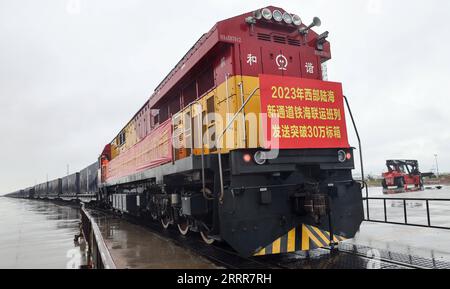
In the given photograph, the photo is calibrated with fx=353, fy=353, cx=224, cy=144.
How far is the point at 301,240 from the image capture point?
579 cm

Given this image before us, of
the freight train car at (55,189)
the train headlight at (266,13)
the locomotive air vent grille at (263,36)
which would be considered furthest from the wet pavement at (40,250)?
the freight train car at (55,189)

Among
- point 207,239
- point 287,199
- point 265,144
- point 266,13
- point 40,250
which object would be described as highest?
point 266,13

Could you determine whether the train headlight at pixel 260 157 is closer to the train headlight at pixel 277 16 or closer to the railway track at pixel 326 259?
the railway track at pixel 326 259

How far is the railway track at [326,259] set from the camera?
5.34 metres

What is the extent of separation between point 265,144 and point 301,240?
5.58 ft

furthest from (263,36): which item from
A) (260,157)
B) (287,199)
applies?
(287,199)

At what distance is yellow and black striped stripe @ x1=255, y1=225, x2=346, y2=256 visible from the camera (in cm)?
558

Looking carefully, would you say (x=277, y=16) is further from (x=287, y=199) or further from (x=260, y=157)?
(x=287, y=199)

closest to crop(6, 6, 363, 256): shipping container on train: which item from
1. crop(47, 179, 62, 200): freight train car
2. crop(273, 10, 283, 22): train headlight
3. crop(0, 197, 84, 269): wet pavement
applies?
crop(273, 10, 283, 22): train headlight

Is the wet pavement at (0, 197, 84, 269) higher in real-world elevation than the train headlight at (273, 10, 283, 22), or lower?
lower

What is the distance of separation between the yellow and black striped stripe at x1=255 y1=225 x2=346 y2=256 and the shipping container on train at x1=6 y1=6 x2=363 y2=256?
0.05 ft

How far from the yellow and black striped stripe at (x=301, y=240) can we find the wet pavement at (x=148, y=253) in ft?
3.44

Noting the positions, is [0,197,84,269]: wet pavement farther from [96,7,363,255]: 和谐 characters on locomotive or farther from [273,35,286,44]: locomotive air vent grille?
[273,35,286,44]: locomotive air vent grille
